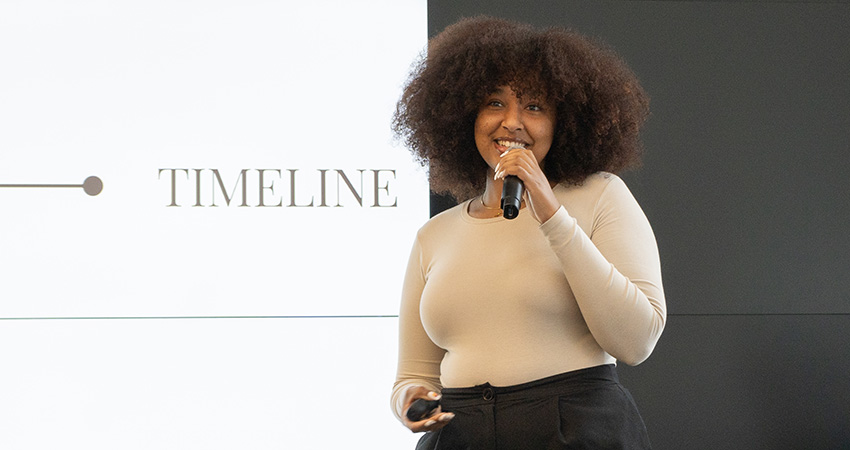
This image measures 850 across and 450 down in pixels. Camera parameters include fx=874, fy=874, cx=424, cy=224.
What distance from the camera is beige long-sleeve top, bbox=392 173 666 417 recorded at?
1.46m

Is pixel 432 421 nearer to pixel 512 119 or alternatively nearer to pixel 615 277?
pixel 615 277

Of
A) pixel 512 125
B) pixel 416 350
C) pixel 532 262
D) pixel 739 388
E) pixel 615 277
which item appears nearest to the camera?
pixel 615 277

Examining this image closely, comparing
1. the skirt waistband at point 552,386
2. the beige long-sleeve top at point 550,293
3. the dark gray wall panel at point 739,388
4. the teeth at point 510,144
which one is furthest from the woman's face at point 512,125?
the dark gray wall panel at point 739,388

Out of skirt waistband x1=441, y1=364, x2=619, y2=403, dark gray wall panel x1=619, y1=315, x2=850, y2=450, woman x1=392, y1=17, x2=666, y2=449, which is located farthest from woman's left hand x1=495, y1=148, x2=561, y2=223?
dark gray wall panel x1=619, y1=315, x2=850, y2=450

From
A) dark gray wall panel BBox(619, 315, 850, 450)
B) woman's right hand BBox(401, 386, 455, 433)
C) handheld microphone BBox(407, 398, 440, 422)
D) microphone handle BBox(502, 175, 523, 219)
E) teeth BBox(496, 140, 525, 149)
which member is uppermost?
teeth BBox(496, 140, 525, 149)

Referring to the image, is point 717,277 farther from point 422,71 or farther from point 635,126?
point 422,71

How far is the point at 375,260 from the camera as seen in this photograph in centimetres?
282

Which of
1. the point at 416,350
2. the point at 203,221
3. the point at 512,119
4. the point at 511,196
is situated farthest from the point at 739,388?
the point at 203,221

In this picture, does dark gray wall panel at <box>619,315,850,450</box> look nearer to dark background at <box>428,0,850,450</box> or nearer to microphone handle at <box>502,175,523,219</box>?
dark background at <box>428,0,850,450</box>

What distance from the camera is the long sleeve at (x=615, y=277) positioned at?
4.73ft

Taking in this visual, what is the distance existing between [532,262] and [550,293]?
75 mm

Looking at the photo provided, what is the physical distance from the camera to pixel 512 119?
1.70 metres

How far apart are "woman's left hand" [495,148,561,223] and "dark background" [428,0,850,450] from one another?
1.30 meters

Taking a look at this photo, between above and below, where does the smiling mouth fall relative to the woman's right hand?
above
